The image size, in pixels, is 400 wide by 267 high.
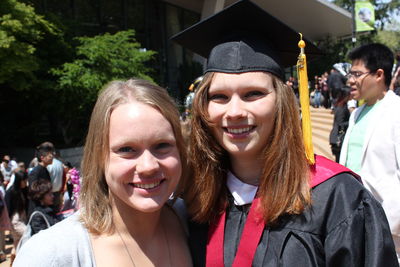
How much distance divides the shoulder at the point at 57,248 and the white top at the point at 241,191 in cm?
68

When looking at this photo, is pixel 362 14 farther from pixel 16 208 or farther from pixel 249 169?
pixel 249 169

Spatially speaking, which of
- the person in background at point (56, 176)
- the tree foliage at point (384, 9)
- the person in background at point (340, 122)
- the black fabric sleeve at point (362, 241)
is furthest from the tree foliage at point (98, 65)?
the tree foliage at point (384, 9)

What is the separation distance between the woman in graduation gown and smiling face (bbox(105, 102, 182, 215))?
31 cm

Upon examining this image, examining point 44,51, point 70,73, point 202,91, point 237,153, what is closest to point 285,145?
point 237,153

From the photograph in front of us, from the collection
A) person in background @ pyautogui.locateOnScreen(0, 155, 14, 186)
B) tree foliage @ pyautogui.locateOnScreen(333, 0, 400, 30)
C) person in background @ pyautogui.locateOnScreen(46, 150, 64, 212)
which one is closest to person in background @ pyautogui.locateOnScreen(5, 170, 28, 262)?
person in background @ pyautogui.locateOnScreen(46, 150, 64, 212)

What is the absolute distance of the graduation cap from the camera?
72.2 inches

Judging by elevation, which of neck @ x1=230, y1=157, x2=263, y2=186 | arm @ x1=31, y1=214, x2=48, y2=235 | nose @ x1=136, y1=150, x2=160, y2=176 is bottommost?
arm @ x1=31, y1=214, x2=48, y2=235

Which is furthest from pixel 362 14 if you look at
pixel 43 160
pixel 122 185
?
pixel 122 185

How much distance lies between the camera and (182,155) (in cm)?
186

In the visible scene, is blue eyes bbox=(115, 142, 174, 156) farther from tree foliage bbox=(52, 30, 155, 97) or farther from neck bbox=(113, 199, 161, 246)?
tree foliage bbox=(52, 30, 155, 97)

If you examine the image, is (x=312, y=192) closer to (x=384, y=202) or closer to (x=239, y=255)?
(x=239, y=255)

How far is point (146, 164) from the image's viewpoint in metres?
1.55

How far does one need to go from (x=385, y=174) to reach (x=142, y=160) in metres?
2.23

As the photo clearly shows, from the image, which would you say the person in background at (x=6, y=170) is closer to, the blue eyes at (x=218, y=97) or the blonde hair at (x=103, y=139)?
the blonde hair at (x=103, y=139)
